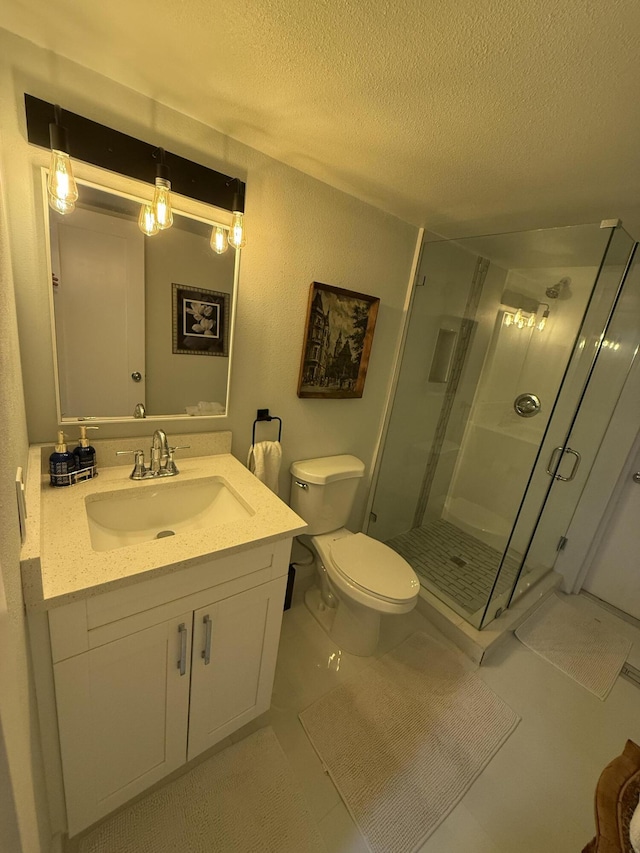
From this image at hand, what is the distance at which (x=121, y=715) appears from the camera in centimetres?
93

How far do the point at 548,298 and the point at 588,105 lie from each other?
144cm

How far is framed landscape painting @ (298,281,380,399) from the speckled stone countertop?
69cm

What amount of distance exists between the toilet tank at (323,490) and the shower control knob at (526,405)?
4.14 ft

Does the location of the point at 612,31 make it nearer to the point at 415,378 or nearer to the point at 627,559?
the point at 415,378

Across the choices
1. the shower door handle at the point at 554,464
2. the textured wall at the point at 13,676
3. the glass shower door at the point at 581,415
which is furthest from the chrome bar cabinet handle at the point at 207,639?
the shower door handle at the point at 554,464

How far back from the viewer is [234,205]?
1.24 meters

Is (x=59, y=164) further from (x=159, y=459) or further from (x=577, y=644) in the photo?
(x=577, y=644)

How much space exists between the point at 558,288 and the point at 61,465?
264 cm

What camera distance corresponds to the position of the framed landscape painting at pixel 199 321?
1.27 metres

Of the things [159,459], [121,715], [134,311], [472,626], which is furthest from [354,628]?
[134,311]

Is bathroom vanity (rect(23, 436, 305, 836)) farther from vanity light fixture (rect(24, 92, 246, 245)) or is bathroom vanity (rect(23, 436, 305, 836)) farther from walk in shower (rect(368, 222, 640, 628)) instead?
walk in shower (rect(368, 222, 640, 628))

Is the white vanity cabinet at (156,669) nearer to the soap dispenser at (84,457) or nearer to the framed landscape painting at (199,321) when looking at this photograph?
the soap dispenser at (84,457)

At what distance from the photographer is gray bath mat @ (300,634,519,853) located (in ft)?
3.69

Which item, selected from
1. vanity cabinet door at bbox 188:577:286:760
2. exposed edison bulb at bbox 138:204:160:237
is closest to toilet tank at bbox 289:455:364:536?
vanity cabinet door at bbox 188:577:286:760
